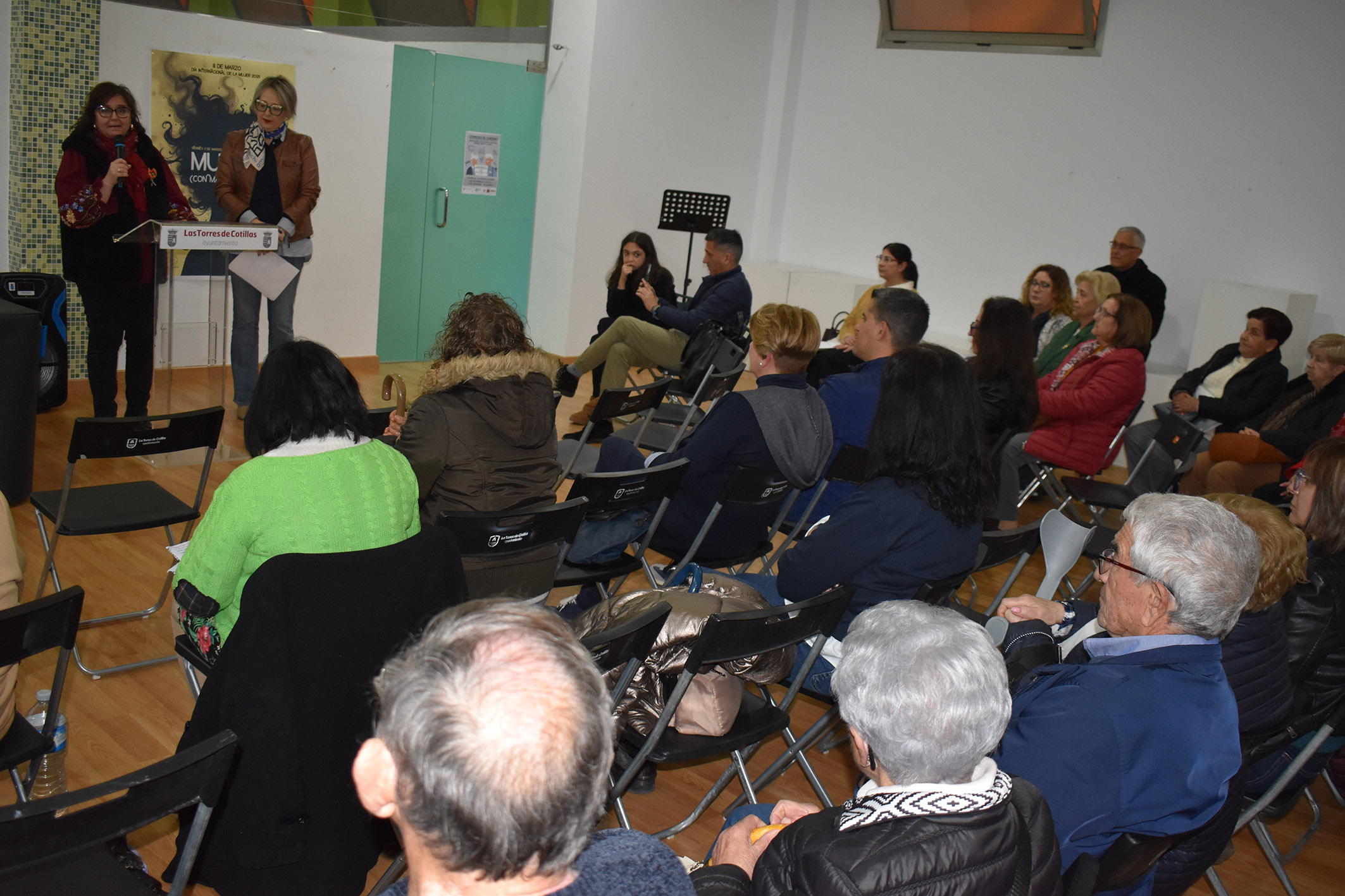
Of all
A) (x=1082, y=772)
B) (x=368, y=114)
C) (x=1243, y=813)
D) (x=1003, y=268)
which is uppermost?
(x=368, y=114)

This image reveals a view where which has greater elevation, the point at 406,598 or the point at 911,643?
the point at 911,643

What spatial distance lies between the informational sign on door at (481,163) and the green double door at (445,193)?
3 cm

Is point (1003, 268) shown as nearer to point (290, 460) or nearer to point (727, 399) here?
point (727, 399)

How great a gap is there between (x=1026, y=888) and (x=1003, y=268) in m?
7.92

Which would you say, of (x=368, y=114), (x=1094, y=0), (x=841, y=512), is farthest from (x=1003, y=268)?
(x=841, y=512)

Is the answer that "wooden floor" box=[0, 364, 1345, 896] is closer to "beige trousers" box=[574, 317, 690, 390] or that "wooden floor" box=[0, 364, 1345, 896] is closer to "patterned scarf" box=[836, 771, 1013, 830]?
"patterned scarf" box=[836, 771, 1013, 830]

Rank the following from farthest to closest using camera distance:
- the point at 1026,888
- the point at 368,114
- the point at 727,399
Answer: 1. the point at 368,114
2. the point at 727,399
3. the point at 1026,888

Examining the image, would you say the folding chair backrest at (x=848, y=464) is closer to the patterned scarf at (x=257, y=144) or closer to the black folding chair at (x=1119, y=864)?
the black folding chair at (x=1119, y=864)

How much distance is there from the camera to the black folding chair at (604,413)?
13.6 feet

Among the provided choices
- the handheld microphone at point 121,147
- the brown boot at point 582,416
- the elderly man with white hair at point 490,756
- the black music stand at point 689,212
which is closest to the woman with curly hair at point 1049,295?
the black music stand at point 689,212

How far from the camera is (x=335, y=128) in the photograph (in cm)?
675

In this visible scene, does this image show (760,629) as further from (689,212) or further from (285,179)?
(689,212)

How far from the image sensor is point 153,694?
3.00 meters

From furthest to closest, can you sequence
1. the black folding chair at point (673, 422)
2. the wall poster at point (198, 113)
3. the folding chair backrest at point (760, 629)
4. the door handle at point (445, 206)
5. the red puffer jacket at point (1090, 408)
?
1. the door handle at point (445, 206)
2. the wall poster at point (198, 113)
3. the red puffer jacket at point (1090, 408)
4. the black folding chair at point (673, 422)
5. the folding chair backrest at point (760, 629)
